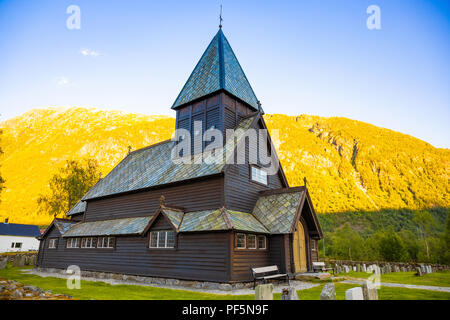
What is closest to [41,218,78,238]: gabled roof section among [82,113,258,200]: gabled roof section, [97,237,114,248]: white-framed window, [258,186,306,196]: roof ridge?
[82,113,258,200]: gabled roof section

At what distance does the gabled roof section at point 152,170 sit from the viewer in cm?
2034

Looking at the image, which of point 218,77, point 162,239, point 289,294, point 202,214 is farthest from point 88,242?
point 289,294

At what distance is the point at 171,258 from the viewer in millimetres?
18188

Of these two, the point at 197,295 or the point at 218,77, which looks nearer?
the point at 197,295

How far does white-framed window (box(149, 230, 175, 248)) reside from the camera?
1864 centimetres

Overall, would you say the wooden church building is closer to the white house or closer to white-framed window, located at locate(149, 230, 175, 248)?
white-framed window, located at locate(149, 230, 175, 248)

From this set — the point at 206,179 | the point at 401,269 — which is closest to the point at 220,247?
the point at 206,179

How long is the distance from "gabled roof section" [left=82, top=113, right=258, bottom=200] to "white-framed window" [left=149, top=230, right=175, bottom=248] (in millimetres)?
3949

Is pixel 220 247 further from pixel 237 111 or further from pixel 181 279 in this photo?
pixel 237 111

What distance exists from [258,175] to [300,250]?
6.46 meters

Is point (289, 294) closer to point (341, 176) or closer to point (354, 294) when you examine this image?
point (354, 294)

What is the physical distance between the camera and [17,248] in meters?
67.8
